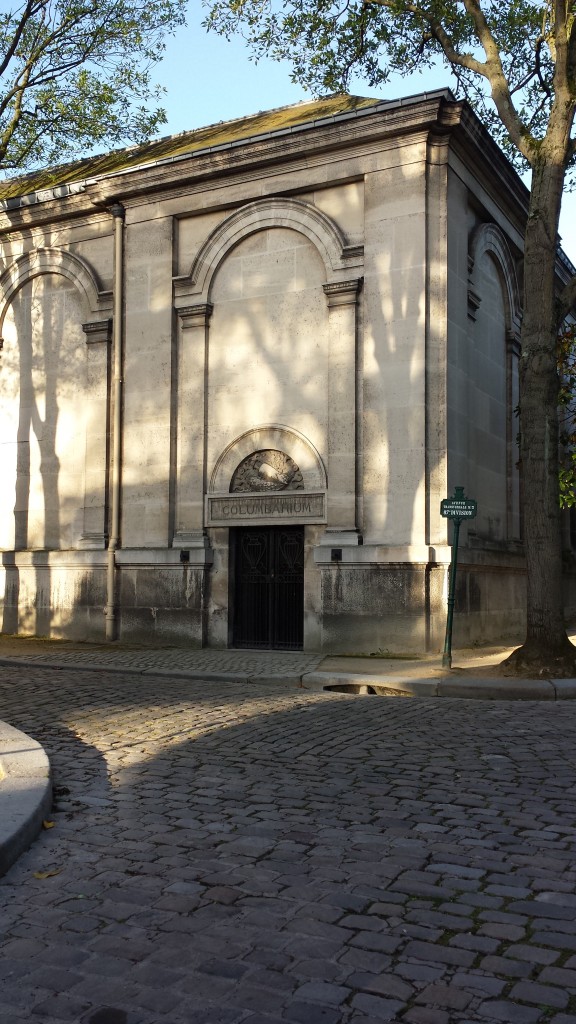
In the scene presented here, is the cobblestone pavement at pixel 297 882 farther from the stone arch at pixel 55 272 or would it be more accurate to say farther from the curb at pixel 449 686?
the stone arch at pixel 55 272

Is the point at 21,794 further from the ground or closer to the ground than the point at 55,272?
closer to the ground

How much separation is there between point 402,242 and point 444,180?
1.32 meters

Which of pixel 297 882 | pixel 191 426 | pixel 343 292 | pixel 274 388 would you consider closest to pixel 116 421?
pixel 191 426

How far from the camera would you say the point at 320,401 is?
16797 millimetres

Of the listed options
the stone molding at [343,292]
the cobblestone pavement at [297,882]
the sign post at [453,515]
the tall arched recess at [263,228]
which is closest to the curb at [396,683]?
the sign post at [453,515]

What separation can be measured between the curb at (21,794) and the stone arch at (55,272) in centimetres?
1400

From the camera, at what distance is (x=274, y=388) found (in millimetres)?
17328

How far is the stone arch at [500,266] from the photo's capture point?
17750 millimetres

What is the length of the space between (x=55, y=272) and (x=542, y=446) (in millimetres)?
12258

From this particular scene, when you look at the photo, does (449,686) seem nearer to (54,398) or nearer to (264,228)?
(264,228)

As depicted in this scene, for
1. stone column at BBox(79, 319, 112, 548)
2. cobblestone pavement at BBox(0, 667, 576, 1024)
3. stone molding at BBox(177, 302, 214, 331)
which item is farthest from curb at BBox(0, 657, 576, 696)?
stone molding at BBox(177, 302, 214, 331)

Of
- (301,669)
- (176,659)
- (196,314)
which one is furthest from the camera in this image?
(196,314)

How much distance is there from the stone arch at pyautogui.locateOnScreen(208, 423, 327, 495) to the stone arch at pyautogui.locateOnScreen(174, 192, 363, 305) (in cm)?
288

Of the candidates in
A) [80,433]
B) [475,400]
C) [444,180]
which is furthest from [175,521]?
[444,180]
